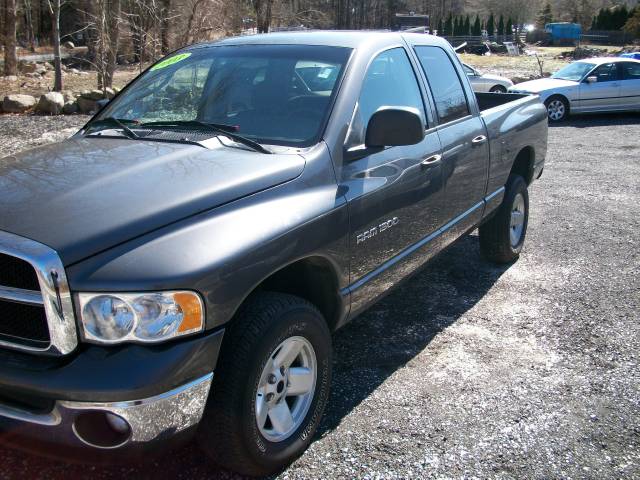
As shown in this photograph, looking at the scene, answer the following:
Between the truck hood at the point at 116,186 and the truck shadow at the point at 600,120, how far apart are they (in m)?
14.1

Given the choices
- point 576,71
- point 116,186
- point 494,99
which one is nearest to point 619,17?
point 576,71

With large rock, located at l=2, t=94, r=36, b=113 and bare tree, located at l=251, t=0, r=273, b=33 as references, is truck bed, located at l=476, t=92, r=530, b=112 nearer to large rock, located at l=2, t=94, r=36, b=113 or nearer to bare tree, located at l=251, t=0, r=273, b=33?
large rock, located at l=2, t=94, r=36, b=113

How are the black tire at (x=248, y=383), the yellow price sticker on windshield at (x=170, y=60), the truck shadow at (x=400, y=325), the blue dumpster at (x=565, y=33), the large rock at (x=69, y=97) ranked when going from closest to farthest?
1. the black tire at (x=248, y=383)
2. the truck shadow at (x=400, y=325)
3. the yellow price sticker on windshield at (x=170, y=60)
4. the large rock at (x=69, y=97)
5. the blue dumpster at (x=565, y=33)

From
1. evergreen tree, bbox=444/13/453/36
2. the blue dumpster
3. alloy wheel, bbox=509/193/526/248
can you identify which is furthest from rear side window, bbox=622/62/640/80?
the blue dumpster

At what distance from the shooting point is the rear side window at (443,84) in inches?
171

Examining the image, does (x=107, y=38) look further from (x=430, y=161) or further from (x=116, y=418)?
(x=116, y=418)

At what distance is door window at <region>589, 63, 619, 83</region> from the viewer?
15930 millimetres

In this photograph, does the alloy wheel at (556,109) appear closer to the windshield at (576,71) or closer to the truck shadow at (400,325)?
the windshield at (576,71)

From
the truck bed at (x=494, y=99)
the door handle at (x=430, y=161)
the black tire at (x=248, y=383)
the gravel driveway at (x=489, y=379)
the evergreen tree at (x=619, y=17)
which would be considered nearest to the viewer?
the black tire at (x=248, y=383)

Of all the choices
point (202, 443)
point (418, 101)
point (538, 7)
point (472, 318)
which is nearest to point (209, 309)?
point (202, 443)

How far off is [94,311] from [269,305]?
0.73 meters

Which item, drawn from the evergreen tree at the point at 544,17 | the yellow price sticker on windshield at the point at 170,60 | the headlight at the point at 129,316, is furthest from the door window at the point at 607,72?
the evergreen tree at the point at 544,17

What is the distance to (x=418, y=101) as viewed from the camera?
411cm

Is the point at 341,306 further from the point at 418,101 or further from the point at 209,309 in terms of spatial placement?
the point at 418,101
